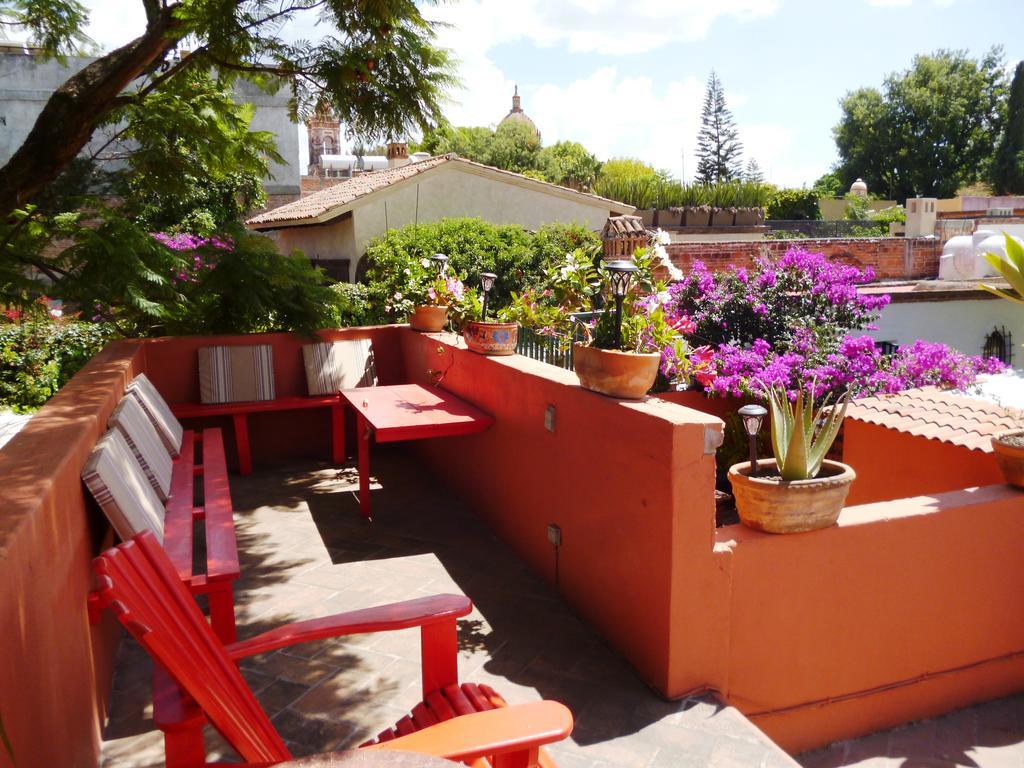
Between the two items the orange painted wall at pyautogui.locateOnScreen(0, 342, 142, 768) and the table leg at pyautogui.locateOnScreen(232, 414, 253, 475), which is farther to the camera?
the table leg at pyautogui.locateOnScreen(232, 414, 253, 475)

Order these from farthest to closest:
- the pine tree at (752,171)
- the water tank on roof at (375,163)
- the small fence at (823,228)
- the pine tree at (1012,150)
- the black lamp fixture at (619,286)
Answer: the pine tree at (1012,150) < the pine tree at (752,171) < the water tank on roof at (375,163) < the small fence at (823,228) < the black lamp fixture at (619,286)

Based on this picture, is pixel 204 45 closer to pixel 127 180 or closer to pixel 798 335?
pixel 127 180

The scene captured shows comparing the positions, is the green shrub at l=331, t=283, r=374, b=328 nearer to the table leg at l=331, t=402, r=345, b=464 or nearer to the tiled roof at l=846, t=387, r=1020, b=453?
the table leg at l=331, t=402, r=345, b=464

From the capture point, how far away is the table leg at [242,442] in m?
6.67

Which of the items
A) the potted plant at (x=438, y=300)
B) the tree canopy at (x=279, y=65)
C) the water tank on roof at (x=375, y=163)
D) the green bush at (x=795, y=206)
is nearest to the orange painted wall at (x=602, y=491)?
the potted plant at (x=438, y=300)

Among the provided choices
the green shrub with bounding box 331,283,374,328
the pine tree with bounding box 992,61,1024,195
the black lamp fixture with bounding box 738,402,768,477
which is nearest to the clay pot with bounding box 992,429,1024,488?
the black lamp fixture with bounding box 738,402,768,477

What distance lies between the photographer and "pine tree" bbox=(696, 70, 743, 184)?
46125 millimetres

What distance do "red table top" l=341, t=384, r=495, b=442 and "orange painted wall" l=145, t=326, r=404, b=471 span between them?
4.05 feet

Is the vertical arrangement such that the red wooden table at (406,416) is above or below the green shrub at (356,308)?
below

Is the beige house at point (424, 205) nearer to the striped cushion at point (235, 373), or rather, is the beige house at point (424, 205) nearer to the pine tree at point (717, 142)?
the striped cushion at point (235, 373)

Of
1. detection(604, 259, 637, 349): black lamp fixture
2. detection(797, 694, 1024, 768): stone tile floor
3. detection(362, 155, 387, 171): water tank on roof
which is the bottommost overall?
detection(797, 694, 1024, 768): stone tile floor

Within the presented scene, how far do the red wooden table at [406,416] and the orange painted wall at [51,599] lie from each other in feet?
5.77

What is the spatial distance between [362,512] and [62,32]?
171 inches

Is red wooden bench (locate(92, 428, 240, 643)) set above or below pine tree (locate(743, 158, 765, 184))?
below
